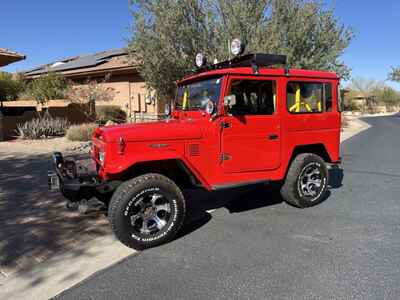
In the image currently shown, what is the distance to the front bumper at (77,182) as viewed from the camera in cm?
383

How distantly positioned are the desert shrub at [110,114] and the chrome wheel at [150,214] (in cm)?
1408

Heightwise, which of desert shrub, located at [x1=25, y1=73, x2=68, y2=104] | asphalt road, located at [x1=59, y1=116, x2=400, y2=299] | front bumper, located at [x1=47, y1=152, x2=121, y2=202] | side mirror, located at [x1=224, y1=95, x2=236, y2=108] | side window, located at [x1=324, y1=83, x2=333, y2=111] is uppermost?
desert shrub, located at [x1=25, y1=73, x2=68, y2=104]

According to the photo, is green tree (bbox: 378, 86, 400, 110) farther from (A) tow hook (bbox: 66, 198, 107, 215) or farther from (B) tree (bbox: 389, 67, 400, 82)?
(A) tow hook (bbox: 66, 198, 107, 215)

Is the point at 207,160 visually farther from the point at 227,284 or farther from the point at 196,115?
the point at 227,284

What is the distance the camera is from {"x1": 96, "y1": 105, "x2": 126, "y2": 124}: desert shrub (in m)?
17.8

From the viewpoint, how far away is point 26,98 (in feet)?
70.4

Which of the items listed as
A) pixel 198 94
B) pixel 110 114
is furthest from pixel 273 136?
pixel 110 114

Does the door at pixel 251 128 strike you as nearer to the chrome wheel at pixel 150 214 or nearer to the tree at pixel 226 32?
the chrome wheel at pixel 150 214

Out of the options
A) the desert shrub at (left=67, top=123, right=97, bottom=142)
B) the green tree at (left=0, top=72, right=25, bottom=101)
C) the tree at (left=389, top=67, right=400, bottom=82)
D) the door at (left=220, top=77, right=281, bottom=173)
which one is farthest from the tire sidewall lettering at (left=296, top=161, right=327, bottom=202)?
the tree at (left=389, top=67, right=400, bottom=82)

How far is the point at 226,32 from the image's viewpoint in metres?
12.2

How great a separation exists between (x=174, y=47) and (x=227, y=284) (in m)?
11.1

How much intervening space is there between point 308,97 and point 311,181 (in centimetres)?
135

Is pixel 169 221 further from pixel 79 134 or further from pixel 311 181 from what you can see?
pixel 79 134

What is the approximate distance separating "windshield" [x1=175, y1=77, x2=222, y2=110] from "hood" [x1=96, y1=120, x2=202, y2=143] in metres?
0.50
